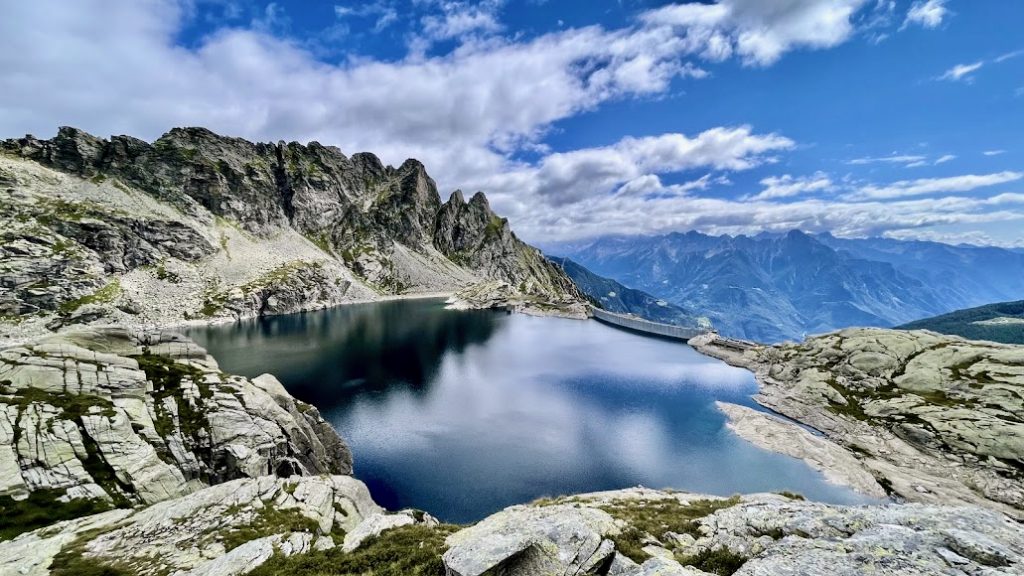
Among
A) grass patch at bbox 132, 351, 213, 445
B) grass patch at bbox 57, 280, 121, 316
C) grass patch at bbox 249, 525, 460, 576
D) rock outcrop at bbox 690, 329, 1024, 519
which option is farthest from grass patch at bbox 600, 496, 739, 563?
grass patch at bbox 57, 280, 121, 316

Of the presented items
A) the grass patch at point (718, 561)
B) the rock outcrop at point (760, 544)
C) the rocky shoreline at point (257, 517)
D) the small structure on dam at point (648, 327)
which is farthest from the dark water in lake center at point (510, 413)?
the grass patch at point (718, 561)

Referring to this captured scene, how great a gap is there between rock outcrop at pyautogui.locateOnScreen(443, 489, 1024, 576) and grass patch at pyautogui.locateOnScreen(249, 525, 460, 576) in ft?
3.38

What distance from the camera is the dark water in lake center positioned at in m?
38.4

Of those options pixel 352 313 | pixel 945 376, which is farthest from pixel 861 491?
pixel 352 313

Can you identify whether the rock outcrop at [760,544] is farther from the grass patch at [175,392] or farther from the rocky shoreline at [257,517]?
the grass patch at [175,392]

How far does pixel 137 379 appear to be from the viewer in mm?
25891

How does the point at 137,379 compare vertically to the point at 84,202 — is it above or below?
below

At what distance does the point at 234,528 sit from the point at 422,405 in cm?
3996

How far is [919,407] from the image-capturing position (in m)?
52.0

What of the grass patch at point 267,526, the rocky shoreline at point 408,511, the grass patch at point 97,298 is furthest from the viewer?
the grass patch at point 97,298

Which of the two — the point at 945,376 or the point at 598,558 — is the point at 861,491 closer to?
the point at 945,376

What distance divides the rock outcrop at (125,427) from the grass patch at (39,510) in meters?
0.04

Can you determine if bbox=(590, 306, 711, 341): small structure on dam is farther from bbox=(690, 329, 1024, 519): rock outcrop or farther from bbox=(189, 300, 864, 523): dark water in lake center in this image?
bbox=(690, 329, 1024, 519): rock outcrop

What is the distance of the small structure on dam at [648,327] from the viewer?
13188 cm
